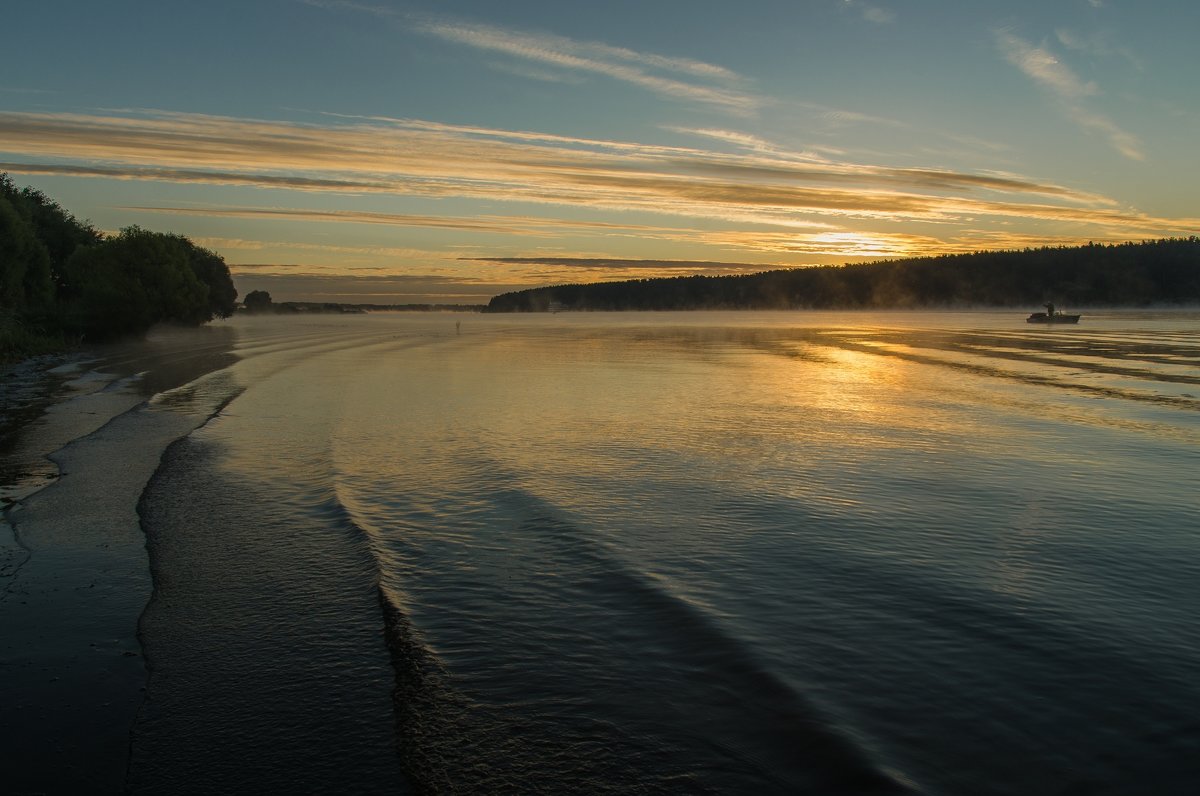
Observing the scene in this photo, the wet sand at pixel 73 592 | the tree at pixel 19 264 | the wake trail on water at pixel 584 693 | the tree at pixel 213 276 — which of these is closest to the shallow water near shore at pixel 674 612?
the wake trail on water at pixel 584 693

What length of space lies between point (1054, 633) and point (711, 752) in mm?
4573

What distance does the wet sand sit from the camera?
6.45 metres

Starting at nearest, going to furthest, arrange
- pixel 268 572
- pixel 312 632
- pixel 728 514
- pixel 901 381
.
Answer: pixel 312 632, pixel 268 572, pixel 728 514, pixel 901 381

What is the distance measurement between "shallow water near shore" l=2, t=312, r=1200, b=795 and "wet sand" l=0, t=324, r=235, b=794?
32 cm

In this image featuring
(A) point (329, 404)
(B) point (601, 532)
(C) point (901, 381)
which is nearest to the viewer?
(B) point (601, 532)

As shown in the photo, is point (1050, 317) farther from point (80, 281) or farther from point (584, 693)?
point (584, 693)

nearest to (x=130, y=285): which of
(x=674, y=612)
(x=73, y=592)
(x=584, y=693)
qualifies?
(x=73, y=592)

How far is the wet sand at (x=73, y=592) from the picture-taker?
6449 millimetres

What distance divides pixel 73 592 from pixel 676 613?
7.20 m

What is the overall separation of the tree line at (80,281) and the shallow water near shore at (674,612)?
5321cm

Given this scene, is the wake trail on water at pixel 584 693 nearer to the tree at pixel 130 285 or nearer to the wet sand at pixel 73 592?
the wet sand at pixel 73 592

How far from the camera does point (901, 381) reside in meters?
Answer: 37.5

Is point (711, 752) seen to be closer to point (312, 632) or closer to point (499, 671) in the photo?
point (499, 671)

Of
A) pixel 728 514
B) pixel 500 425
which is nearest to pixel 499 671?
pixel 728 514
